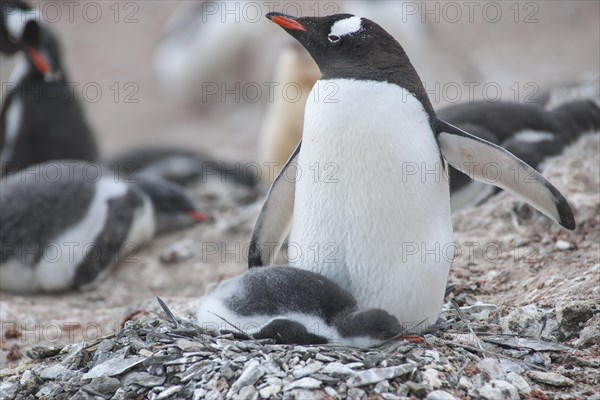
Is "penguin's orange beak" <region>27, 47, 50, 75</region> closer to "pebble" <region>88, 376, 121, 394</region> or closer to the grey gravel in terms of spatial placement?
the grey gravel

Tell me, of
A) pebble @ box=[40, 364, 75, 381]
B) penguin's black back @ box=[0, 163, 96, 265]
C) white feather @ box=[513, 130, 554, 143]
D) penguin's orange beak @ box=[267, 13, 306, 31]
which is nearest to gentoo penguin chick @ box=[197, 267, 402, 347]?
pebble @ box=[40, 364, 75, 381]

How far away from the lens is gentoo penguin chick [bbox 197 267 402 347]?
285 centimetres

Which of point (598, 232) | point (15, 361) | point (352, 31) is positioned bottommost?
point (15, 361)

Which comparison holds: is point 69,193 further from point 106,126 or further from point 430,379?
point 106,126

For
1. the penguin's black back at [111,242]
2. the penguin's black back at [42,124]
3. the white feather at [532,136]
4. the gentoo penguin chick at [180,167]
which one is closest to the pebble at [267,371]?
the penguin's black back at [111,242]

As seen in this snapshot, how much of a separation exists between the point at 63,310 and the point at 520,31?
8.27 m

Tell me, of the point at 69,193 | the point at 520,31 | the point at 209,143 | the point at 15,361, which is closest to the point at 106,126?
the point at 209,143

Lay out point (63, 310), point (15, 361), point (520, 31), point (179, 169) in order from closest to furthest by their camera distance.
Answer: point (15, 361), point (63, 310), point (179, 169), point (520, 31)

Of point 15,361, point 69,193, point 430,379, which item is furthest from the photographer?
point 69,193

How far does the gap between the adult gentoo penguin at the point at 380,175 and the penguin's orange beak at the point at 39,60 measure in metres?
3.50

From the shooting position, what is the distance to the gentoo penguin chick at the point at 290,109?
23.8ft

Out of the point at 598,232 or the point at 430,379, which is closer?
the point at 430,379

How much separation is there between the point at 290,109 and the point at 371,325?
460 centimetres

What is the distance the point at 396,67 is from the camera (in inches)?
121
